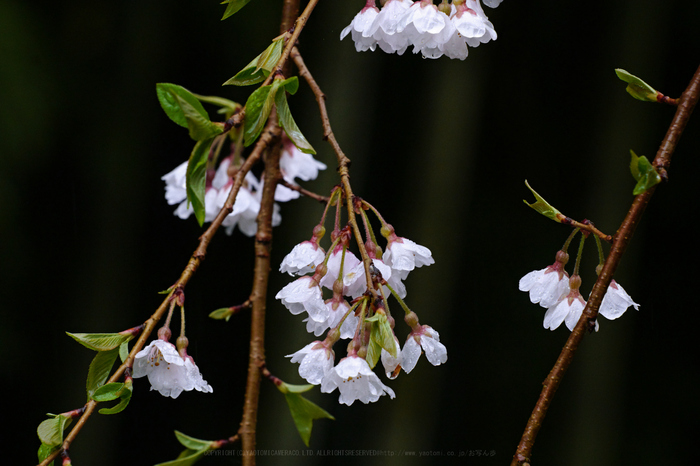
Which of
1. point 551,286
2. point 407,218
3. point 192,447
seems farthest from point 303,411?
point 407,218

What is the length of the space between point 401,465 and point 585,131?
Answer: 0.52 m

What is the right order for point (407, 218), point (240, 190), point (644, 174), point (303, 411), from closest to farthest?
point (644, 174) < point (303, 411) < point (240, 190) < point (407, 218)

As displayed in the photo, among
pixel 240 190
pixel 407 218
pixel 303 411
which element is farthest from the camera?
pixel 407 218

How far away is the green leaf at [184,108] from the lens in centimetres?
24

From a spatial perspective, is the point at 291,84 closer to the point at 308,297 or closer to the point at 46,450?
the point at 308,297

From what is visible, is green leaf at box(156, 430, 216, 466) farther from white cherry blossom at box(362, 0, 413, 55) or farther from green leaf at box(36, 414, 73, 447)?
white cherry blossom at box(362, 0, 413, 55)

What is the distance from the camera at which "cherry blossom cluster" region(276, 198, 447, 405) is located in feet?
0.83

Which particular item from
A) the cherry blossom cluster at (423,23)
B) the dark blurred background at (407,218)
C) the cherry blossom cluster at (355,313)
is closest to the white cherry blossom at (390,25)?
the cherry blossom cluster at (423,23)

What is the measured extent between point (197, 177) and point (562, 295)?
21 cm

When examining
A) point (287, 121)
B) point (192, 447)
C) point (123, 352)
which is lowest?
point (192, 447)

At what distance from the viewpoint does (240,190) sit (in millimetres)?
499

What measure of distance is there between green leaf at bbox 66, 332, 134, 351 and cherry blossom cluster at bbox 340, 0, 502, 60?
0.21 meters

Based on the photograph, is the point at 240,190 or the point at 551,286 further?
the point at 240,190

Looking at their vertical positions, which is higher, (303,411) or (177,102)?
(177,102)
